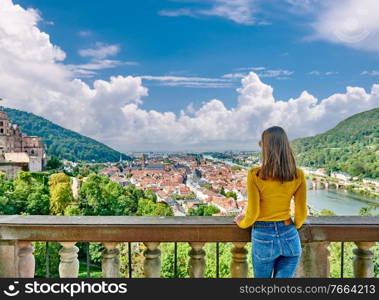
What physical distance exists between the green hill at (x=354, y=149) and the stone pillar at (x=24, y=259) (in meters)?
47.1

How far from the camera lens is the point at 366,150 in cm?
5056

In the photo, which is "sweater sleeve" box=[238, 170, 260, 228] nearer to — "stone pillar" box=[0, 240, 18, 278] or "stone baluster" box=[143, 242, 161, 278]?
"stone baluster" box=[143, 242, 161, 278]

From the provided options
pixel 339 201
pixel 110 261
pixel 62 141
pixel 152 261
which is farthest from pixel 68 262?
pixel 62 141

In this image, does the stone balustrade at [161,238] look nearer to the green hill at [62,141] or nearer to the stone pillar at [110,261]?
the stone pillar at [110,261]

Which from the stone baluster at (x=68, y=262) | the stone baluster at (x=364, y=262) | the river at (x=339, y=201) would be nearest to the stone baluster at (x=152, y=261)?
the stone baluster at (x=68, y=262)

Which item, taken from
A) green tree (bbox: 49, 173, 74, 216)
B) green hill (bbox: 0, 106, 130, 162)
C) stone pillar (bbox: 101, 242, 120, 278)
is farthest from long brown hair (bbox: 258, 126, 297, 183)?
green hill (bbox: 0, 106, 130, 162)

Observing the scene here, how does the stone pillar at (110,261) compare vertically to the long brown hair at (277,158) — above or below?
below

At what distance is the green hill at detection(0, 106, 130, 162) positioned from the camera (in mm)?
71025

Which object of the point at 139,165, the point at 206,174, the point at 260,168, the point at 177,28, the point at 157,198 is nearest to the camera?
the point at 260,168

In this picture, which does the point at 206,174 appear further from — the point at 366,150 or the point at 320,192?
the point at 366,150

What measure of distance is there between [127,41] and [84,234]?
10265cm

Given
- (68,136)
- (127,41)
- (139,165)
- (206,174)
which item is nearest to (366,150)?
(206,174)

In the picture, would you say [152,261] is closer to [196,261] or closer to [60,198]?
[196,261]

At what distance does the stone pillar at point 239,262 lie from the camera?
223 cm
